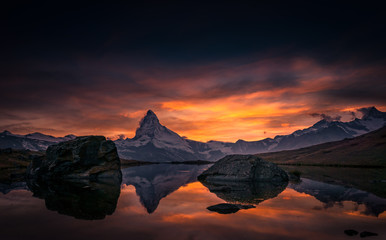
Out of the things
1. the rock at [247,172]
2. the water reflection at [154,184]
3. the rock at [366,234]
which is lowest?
the rock at [366,234]

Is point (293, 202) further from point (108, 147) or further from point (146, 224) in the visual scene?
point (108, 147)

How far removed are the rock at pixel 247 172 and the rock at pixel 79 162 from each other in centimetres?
1877

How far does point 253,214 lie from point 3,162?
82562 millimetres

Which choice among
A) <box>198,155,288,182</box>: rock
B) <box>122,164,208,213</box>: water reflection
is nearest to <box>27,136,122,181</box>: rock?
<box>122,164,208,213</box>: water reflection

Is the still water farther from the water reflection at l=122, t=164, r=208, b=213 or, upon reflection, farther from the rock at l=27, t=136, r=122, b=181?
the rock at l=27, t=136, r=122, b=181

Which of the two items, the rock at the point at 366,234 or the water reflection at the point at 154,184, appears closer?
the rock at the point at 366,234

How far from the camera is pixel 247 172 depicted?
3981 cm

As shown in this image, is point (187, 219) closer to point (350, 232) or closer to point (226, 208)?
point (226, 208)

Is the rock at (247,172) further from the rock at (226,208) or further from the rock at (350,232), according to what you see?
the rock at (350,232)

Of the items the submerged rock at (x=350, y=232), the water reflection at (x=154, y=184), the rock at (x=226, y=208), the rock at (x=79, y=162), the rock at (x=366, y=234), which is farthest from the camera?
the rock at (x=79, y=162)

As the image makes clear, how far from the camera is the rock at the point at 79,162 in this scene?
161 ft

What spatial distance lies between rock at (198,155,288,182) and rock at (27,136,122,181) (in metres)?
18.8

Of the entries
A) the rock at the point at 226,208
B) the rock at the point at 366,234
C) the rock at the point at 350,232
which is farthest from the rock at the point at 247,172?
the rock at the point at 366,234

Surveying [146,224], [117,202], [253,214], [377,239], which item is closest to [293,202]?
[253,214]
